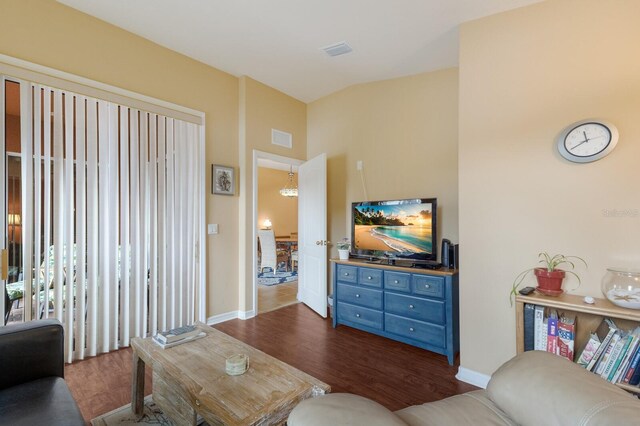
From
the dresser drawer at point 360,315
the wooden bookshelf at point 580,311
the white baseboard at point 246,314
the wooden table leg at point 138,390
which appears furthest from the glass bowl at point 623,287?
the white baseboard at point 246,314

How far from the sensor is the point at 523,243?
6.86ft

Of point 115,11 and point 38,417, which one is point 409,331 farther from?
point 115,11

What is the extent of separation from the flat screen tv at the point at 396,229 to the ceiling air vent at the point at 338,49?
5.31 ft

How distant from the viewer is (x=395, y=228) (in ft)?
10.2

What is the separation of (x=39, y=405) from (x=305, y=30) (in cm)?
304

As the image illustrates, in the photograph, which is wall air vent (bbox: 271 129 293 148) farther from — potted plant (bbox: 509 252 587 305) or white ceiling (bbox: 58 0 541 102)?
potted plant (bbox: 509 252 587 305)

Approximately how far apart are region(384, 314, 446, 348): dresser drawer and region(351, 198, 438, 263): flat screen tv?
0.61 meters

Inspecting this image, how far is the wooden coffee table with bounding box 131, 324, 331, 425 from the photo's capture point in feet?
3.97

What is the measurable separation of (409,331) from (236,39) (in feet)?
10.9

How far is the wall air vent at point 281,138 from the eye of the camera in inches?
160

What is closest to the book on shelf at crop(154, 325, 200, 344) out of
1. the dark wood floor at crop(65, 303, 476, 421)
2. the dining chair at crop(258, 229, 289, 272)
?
the dark wood floor at crop(65, 303, 476, 421)

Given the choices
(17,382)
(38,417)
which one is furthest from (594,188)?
(17,382)

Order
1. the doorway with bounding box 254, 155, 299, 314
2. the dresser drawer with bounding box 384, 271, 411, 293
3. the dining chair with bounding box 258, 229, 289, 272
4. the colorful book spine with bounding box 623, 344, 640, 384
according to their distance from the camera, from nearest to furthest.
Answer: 1. the colorful book spine with bounding box 623, 344, 640, 384
2. the dresser drawer with bounding box 384, 271, 411, 293
3. the doorway with bounding box 254, 155, 299, 314
4. the dining chair with bounding box 258, 229, 289, 272

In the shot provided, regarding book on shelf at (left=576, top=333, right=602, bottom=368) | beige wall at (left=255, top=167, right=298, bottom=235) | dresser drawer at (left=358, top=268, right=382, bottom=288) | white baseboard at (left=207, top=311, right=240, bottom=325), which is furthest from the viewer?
beige wall at (left=255, top=167, right=298, bottom=235)
